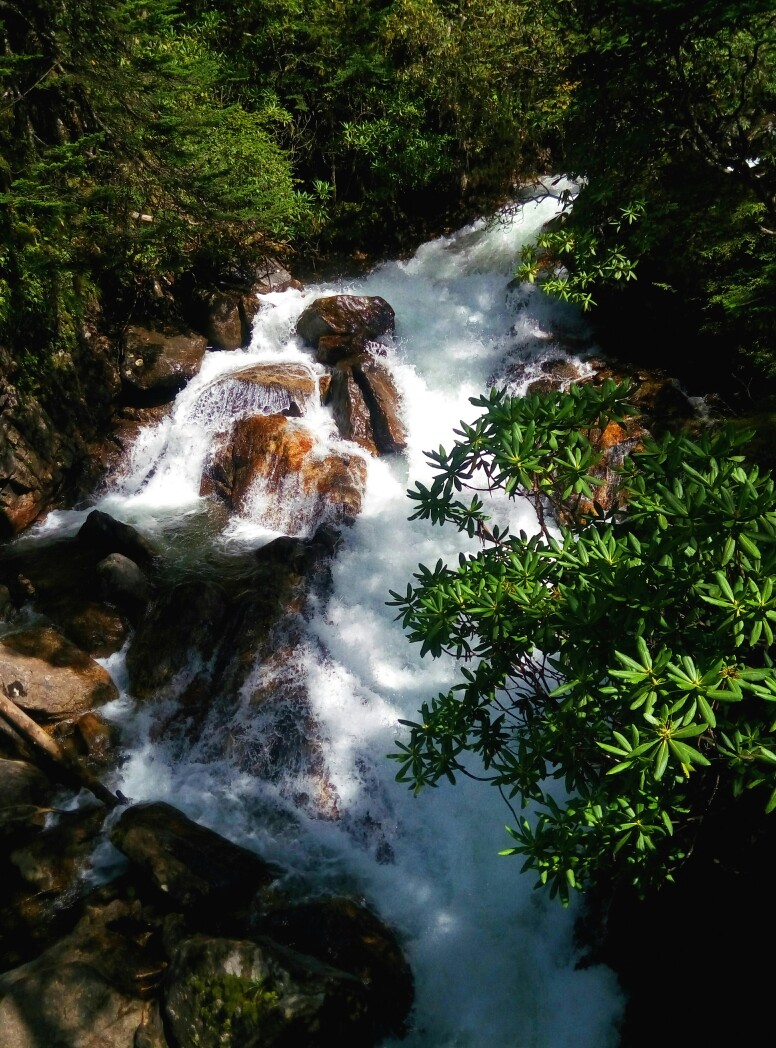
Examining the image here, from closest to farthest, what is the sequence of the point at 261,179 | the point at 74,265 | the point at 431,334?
1. the point at 74,265
2. the point at 261,179
3. the point at 431,334

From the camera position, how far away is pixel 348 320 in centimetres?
1222

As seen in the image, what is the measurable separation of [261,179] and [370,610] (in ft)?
23.1

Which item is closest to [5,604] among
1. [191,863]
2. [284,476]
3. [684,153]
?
[284,476]

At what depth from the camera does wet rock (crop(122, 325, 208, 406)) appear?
1144 cm

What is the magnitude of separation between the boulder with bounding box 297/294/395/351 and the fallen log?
7348 mm

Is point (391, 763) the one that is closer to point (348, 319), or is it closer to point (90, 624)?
point (90, 624)

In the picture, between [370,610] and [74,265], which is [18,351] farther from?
[370,610]

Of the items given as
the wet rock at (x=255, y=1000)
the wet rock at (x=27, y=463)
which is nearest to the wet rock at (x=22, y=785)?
the wet rock at (x=255, y=1000)

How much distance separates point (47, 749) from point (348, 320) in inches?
317

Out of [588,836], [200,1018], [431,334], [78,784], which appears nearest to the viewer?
[588,836]

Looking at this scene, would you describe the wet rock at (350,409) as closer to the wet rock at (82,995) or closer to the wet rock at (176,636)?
the wet rock at (176,636)

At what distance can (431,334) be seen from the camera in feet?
41.3

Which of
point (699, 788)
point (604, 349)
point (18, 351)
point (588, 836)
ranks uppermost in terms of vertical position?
point (604, 349)

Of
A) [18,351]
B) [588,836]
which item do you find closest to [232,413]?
[18,351]
